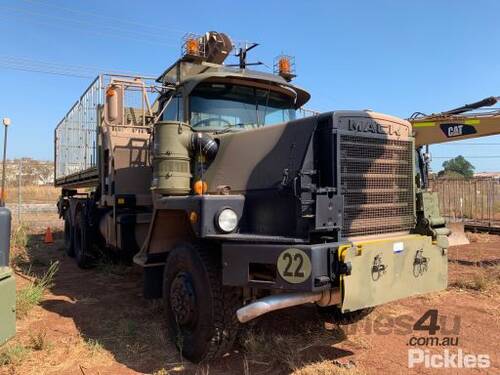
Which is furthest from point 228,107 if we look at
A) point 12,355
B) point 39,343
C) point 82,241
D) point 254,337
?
point 82,241

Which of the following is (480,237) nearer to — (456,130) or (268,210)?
(456,130)

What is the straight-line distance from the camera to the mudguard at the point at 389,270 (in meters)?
3.78

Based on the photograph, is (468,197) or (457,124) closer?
(457,124)

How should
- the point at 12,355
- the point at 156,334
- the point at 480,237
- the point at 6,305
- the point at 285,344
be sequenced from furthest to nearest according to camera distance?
the point at 480,237, the point at 156,334, the point at 285,344, the point at 12,355, the point at 6,305

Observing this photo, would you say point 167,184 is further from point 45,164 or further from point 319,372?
point 45,164

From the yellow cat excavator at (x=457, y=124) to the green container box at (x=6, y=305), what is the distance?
7815mm

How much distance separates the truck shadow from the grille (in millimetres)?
1322

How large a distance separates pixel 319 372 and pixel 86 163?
6.94 m

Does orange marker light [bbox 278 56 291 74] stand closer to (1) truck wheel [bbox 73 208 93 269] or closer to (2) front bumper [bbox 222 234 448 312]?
(2) front bumper [bbox 222 234 448 312]

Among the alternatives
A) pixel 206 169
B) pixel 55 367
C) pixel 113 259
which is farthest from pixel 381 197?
pixel 113 259

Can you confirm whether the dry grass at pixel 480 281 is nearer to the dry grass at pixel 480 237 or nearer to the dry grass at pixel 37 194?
the dry grass at pixel 480 237

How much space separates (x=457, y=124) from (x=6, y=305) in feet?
28.1

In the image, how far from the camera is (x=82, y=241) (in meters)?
9.20

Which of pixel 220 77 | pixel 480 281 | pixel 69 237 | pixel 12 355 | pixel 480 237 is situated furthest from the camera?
pixel 480 237
